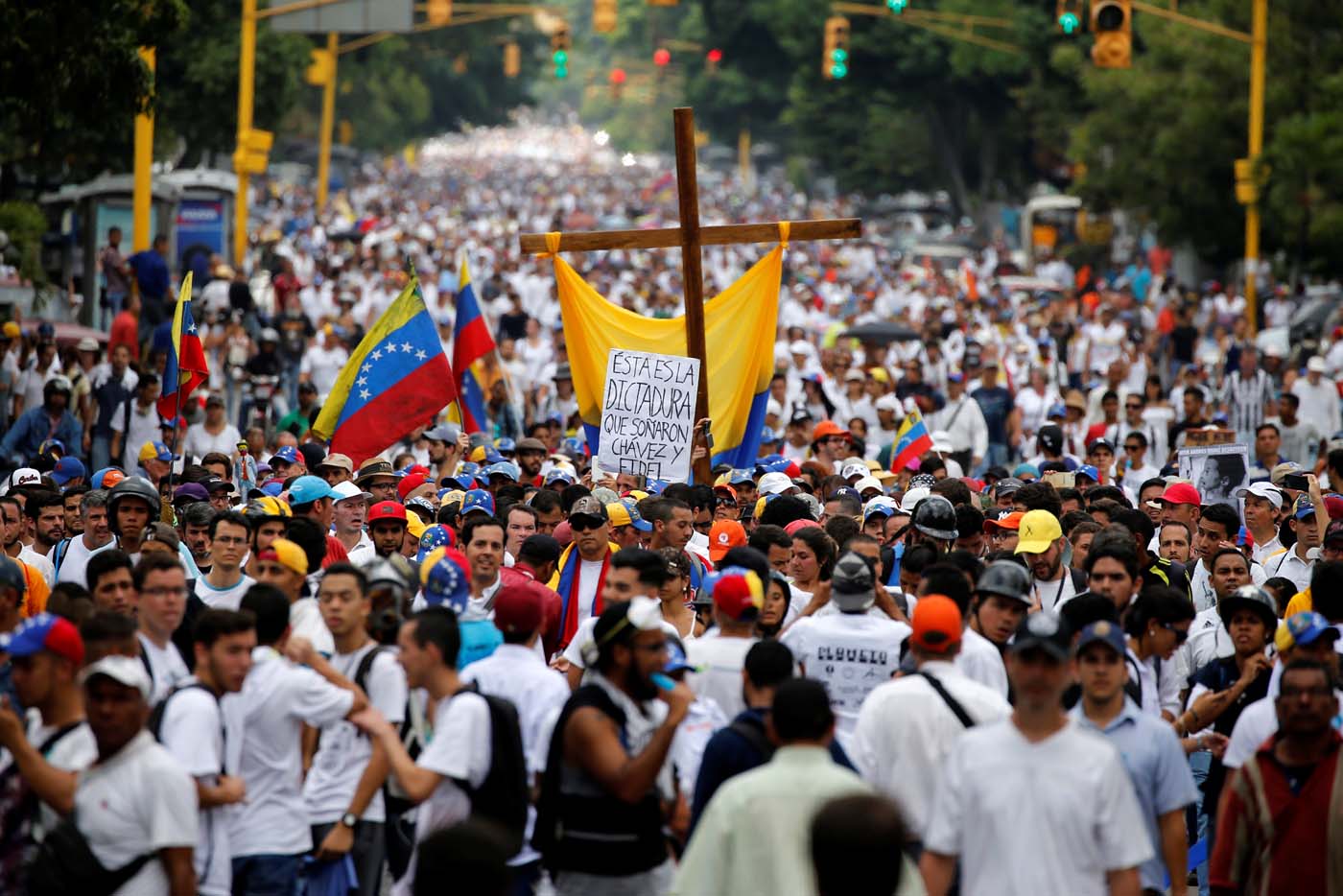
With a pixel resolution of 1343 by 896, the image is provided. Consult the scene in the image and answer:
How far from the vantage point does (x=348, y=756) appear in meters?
7.18

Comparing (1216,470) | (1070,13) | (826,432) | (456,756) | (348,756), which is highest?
(1070,13)

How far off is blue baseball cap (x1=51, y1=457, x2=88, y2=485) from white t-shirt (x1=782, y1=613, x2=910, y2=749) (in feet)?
25.6

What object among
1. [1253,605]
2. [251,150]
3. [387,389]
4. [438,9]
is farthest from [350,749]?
[438,9]

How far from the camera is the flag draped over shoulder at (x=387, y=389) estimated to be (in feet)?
47.7

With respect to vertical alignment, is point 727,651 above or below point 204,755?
above

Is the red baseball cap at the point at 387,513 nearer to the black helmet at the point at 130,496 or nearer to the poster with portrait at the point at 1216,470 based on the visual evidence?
the black helmet at the point at 130,496

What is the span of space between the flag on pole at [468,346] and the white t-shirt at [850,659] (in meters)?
9.58

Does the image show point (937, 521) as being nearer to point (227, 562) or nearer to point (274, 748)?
point (227, 562)

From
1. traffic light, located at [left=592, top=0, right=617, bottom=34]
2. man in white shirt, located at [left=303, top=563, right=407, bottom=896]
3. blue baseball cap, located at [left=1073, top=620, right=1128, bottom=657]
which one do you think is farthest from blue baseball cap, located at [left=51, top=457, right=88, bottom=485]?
traffic light, located at [left=592, top=0, right=617, bottom=34]

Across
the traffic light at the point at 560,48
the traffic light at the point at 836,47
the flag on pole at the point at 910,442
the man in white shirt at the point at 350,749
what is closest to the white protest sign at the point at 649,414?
the flag on pole at the point at 910,442

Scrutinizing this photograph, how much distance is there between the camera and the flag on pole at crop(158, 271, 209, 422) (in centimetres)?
1333

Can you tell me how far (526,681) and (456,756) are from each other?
0.49 metres

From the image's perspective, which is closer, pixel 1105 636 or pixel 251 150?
pixel 1105 636

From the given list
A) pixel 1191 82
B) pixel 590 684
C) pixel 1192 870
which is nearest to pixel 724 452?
pixel 1192 870
